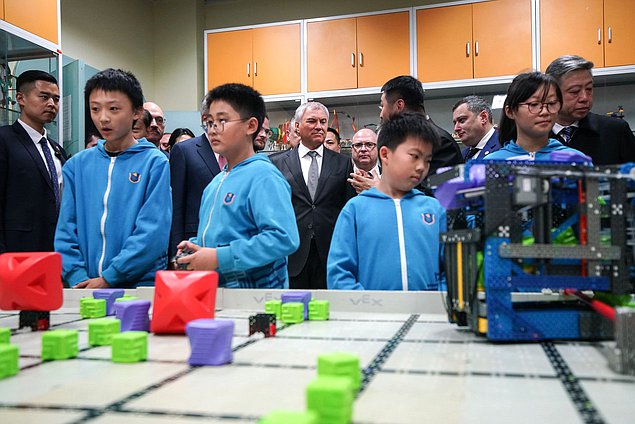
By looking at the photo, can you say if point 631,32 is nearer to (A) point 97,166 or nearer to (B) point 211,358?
(A) point 97,166

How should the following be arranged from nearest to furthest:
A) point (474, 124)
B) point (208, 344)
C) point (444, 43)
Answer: point (208, 344) < point (474, 124) < point (444, 43)

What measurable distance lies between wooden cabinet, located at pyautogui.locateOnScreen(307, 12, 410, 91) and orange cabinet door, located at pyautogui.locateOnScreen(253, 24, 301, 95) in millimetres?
138

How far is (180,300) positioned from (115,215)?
3.20 feet

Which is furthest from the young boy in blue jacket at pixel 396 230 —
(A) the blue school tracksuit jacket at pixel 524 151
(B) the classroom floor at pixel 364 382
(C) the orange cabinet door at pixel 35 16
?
(C) the orange cabinet door at pixel 35 16

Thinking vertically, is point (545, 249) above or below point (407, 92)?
below

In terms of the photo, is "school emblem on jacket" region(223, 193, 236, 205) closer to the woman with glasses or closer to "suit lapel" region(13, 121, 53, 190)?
the woman with glasses

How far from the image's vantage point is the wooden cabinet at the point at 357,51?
485cm

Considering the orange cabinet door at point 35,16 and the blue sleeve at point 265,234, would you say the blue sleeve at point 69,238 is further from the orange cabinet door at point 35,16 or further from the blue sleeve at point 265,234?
the orange cabinet door at point 35,16

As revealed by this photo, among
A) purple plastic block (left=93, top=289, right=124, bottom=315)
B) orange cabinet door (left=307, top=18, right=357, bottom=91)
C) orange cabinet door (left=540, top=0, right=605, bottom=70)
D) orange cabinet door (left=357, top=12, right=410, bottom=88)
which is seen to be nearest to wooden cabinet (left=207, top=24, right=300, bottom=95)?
orange cabinet door (left=307, top=18, right=357, bottom=91)

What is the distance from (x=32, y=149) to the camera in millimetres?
2740

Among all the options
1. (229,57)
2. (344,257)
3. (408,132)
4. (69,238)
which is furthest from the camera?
(229,57)

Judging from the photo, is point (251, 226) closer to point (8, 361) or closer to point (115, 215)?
point (115, 215)

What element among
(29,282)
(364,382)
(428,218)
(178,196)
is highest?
(178,196)

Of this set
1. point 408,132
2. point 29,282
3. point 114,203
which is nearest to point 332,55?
point 408,132
